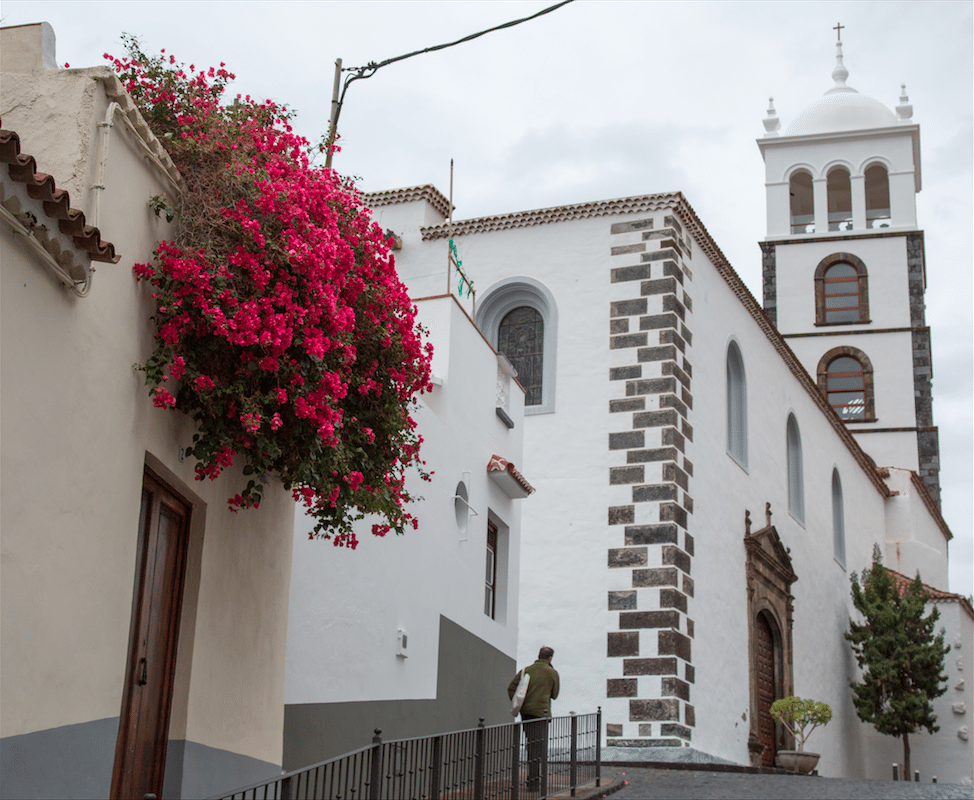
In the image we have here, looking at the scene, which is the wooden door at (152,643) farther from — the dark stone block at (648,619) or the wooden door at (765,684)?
the wooden door at (765,684)

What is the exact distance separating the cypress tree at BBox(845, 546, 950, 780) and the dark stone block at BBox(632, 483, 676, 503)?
899 centimetres

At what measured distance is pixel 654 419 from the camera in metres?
16.4

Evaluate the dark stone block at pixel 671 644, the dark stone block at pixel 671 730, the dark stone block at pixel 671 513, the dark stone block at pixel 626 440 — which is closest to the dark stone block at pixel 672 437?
the dark stone block at pixel 626 440

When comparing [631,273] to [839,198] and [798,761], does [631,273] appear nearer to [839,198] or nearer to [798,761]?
[798,761]

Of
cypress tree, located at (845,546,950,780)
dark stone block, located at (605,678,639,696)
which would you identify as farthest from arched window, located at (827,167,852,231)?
dark stone block, located at (605,678,639,696)

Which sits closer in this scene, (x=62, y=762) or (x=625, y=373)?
(x=62, y=762)

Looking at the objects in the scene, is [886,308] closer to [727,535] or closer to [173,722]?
[727,535]

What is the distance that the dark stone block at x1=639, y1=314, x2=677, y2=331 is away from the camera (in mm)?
16672

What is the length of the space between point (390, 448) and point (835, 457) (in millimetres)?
18874

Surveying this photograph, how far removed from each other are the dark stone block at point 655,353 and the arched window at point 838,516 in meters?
9.84

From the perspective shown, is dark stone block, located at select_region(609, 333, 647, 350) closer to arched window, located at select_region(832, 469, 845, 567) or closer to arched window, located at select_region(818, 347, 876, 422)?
arched window, located at select_region(832, 469, 845, 567)

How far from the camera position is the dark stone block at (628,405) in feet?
54.2

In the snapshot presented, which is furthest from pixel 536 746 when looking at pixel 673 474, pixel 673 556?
pixel 673 474

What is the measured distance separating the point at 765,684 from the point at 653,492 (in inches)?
183
